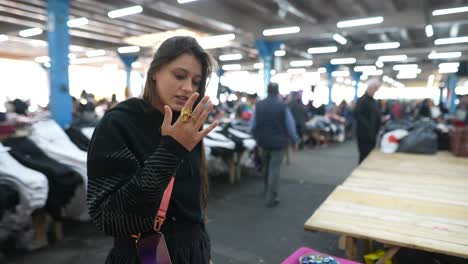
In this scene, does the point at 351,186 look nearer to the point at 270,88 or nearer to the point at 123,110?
the point at 270,88

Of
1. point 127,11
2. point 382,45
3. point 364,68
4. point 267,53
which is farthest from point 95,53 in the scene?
point 364,68

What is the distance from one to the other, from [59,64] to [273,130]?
3.73 metres

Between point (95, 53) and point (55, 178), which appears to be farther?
point (95, 53)

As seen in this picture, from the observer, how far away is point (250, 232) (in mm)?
3355

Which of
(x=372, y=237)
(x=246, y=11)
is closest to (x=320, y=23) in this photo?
(x=246, y=11)

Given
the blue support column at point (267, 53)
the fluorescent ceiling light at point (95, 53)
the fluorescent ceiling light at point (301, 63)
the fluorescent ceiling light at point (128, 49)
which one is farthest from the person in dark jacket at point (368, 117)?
the fluorescent ceiling light at point (301, 63)

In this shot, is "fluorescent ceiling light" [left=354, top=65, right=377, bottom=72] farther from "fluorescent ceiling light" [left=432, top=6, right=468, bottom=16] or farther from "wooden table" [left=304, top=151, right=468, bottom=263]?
"wooden table" [left=304, top=151, right=468, bottom=263]

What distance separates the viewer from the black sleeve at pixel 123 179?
75cm

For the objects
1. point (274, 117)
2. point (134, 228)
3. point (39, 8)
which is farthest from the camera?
point (39, 8)

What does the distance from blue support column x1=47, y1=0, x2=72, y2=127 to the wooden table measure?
4579 mm

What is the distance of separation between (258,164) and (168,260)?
4.96m

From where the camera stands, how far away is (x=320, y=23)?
30.5 ft

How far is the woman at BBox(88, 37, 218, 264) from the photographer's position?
759mm

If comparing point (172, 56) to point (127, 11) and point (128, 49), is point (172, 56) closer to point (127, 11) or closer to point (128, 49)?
point (127, 11)
